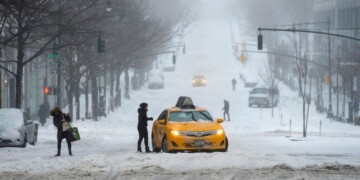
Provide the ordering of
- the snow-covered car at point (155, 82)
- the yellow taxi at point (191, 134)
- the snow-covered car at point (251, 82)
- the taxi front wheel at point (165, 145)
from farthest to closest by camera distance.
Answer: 1. the snow-covered car at point (251, 82)
2. the snow-covered car at point (155, 82)
3. the taxi front wheel at point (165, 145)
4. the yellow taxi at point (191, 134)

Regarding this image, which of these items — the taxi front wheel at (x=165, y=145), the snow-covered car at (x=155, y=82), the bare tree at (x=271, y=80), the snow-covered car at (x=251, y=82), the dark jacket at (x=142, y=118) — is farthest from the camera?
the snow-covered car at (x=251, y=82)

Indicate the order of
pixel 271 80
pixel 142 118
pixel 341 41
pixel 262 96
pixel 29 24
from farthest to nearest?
pixel 341 41
pixel 271 80
pixel 262 96
pixel 29 24
pixel 142 118

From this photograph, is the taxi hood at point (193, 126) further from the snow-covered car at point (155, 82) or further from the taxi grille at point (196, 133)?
the snow-covered car at point (155, 82)

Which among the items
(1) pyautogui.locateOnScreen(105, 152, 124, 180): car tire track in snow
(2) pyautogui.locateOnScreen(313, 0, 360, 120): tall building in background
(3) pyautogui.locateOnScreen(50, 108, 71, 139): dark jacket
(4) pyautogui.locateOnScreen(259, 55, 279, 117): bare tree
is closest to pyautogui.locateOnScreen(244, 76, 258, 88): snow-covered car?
(4) pyautogui.locateOnScreen(259, 55, 279, 117): bare tree

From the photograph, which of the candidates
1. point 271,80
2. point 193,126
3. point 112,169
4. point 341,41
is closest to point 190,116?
point 193,126

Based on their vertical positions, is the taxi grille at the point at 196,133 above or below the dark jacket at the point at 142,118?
below

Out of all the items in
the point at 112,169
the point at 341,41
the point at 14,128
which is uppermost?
the point at 341,41

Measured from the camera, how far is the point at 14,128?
31.7m

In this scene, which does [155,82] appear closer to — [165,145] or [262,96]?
[262,96]

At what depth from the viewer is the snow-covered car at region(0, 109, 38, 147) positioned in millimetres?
31516

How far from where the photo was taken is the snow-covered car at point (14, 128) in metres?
31.5

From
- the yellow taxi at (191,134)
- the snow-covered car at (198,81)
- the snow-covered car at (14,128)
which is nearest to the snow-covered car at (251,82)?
the snow-covered car at (198,81)

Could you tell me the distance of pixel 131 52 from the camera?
219ft

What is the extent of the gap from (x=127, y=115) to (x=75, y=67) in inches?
573
